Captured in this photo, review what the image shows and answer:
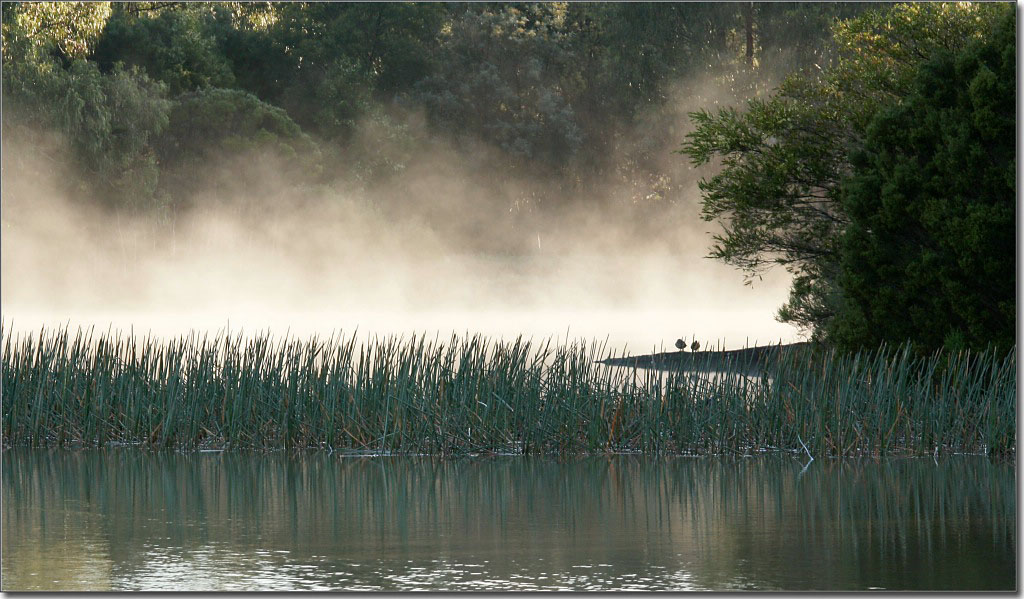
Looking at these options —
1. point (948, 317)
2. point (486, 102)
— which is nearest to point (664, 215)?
point (486, 102)

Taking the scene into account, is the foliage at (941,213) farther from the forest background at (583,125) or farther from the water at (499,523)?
the water at (499,523)

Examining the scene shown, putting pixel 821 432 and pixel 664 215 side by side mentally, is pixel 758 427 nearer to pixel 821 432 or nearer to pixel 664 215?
pixel 821 432

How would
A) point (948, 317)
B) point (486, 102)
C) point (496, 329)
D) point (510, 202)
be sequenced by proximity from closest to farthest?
point (948, 317), point (496, 329), point (486, 102), point (510, 202)

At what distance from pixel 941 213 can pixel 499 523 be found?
352 centimetres

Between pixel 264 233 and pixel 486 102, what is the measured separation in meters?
5.32

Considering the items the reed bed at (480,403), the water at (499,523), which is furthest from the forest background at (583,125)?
the water at (499,523)


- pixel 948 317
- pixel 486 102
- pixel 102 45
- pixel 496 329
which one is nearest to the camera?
pixel 948 317

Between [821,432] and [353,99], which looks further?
[353,99]

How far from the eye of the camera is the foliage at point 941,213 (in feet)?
22.9

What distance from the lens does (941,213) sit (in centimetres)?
711

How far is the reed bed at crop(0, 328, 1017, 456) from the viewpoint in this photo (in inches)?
250

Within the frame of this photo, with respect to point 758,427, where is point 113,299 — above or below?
above

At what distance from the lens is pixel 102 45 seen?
19703mm

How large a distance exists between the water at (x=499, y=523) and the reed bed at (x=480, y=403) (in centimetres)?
20
